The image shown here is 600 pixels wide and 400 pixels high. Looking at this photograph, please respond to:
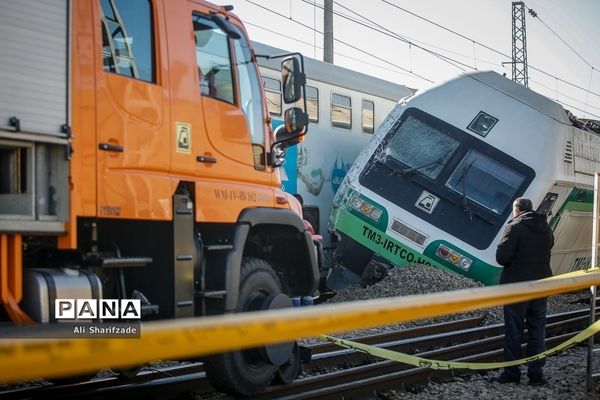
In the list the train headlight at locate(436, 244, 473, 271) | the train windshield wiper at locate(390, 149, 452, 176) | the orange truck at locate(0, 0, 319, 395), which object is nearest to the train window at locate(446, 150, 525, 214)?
the train windshield wiper at locate(390, 149, 452, 176)

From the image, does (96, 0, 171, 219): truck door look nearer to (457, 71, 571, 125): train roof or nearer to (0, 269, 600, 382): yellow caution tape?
(0, 269, 600, 382): yellow caution tape

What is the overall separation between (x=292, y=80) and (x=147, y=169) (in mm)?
1712

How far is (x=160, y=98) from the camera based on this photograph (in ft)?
17.3

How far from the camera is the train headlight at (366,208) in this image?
13367mm

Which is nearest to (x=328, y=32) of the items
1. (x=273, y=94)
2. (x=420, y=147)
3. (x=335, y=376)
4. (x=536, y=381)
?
(x=273, y=94)

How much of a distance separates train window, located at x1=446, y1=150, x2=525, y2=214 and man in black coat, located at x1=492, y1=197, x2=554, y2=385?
5397 millimetres

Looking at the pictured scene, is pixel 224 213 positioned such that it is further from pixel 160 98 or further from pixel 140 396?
pixel 140 396

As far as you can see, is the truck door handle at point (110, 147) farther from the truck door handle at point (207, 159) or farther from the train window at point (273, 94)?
the train window at point (273, 94)

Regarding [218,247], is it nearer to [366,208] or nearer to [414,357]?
[414,357]

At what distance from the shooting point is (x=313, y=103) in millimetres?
15336

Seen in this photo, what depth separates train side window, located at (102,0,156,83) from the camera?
4914 millimetres

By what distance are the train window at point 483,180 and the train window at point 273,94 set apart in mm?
3259

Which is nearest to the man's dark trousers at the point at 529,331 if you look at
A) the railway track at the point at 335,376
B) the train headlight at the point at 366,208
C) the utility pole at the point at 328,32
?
the railway track at the point at 335,376

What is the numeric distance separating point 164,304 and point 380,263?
339 inches
